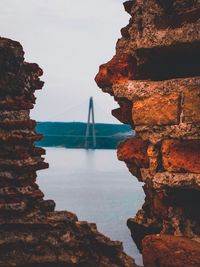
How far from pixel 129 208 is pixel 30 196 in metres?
9.09

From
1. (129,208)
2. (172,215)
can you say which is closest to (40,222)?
(172,215)

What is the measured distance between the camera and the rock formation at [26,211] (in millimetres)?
3611

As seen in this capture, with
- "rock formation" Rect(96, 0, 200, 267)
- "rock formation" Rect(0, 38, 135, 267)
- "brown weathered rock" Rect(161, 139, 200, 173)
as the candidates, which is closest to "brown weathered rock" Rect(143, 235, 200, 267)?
"rock formation" Rect(96, 0, 200, 267)

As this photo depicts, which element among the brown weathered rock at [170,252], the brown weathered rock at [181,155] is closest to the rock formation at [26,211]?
the brown weathered rock at [170,252]

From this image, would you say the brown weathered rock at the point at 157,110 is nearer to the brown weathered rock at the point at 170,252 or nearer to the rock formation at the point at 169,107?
the rock formation at the point at 169,107

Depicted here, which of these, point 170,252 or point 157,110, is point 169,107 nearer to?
point 157,110

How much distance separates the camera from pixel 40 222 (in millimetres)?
3719

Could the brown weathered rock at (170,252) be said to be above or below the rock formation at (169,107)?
below

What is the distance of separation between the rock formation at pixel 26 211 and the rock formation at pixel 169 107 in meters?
2.43

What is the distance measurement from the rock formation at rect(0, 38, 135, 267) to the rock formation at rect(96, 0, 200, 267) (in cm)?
243

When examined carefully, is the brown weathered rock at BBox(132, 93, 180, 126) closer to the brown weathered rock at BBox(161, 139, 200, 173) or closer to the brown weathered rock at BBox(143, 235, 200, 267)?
the brown weathered rock at BBox(161, 139, 200, 173)

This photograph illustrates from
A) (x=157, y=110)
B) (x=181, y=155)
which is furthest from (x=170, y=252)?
(x=157, y=110)

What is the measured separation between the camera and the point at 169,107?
1.26 meters

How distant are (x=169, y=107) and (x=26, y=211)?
2.68 meters
